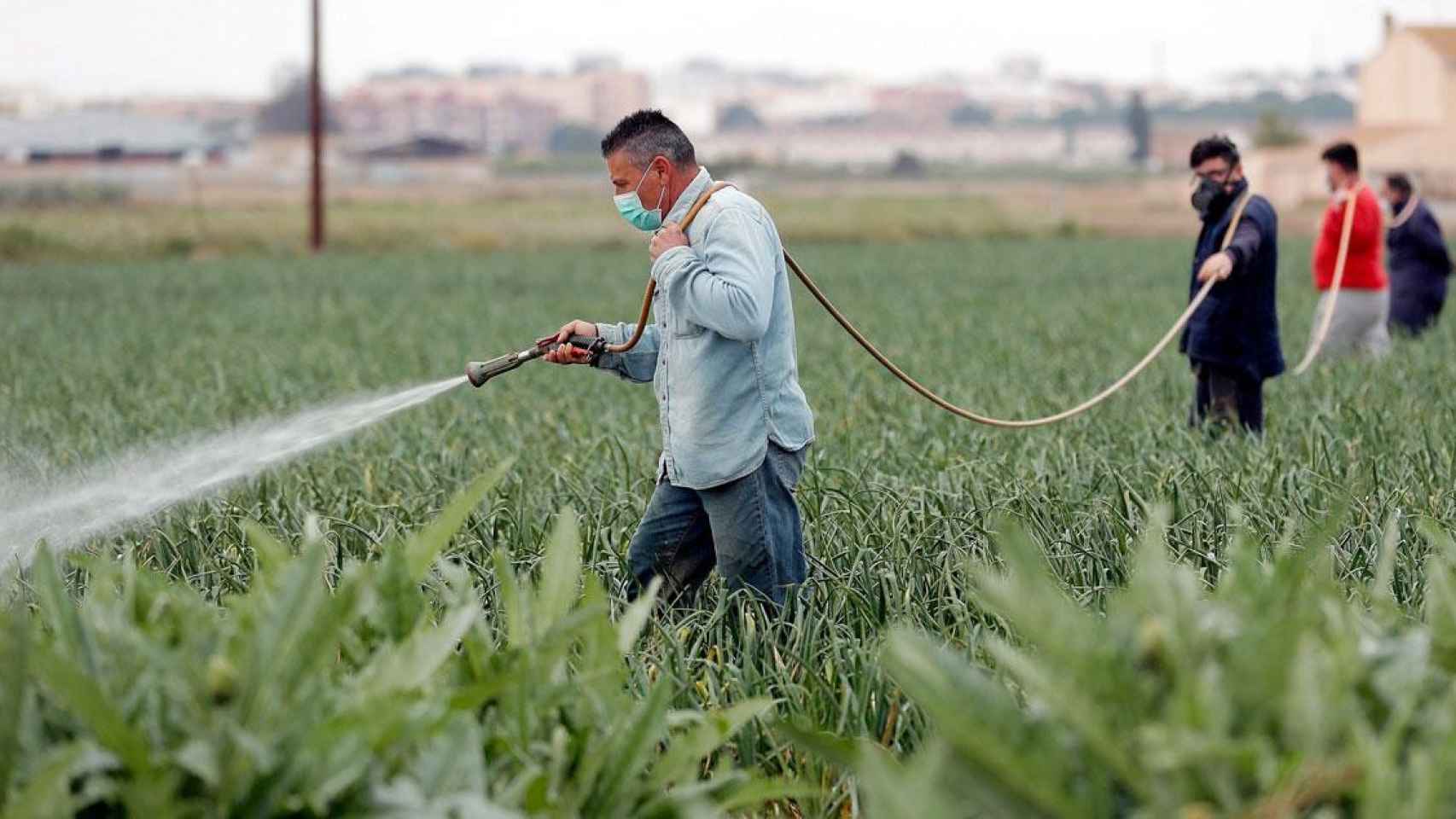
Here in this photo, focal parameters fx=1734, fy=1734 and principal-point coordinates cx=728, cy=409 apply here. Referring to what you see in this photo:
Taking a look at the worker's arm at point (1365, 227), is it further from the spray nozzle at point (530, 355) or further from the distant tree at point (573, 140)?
the distant tree at point (573, 140)

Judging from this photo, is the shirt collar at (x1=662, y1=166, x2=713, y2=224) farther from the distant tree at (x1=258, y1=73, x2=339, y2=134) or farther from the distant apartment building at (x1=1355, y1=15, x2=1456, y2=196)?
the distant tree at (x1=258, y1=73, x2=339, y2=134)

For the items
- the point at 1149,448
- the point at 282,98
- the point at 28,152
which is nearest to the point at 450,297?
the point at 1149,448

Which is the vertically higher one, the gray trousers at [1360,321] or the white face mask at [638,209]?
the white face mask at [638,209]

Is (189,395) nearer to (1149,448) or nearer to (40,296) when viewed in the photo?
(1149,448)

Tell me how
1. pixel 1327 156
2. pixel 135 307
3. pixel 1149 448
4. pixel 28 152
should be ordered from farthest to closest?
pixel 28 152, pixel 135 307, pixel 1327 156, pixel 1149 448

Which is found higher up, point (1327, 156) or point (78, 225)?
point (1327, 156)

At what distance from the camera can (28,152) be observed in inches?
3063

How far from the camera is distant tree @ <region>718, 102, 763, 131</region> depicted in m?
174

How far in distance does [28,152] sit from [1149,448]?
3127 inches

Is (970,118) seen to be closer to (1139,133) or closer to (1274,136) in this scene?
(1139,133)

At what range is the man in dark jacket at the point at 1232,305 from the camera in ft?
23.9

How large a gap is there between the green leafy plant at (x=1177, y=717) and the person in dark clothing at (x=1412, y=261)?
1069 centimetres

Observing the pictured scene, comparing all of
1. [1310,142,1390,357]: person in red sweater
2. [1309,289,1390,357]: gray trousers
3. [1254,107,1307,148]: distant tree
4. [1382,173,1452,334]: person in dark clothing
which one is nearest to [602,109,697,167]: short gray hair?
[1310,142,1390,357]: person in red sweater

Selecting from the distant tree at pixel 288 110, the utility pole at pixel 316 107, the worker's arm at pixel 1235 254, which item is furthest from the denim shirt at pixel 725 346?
the distant tree at pixel 288 110
